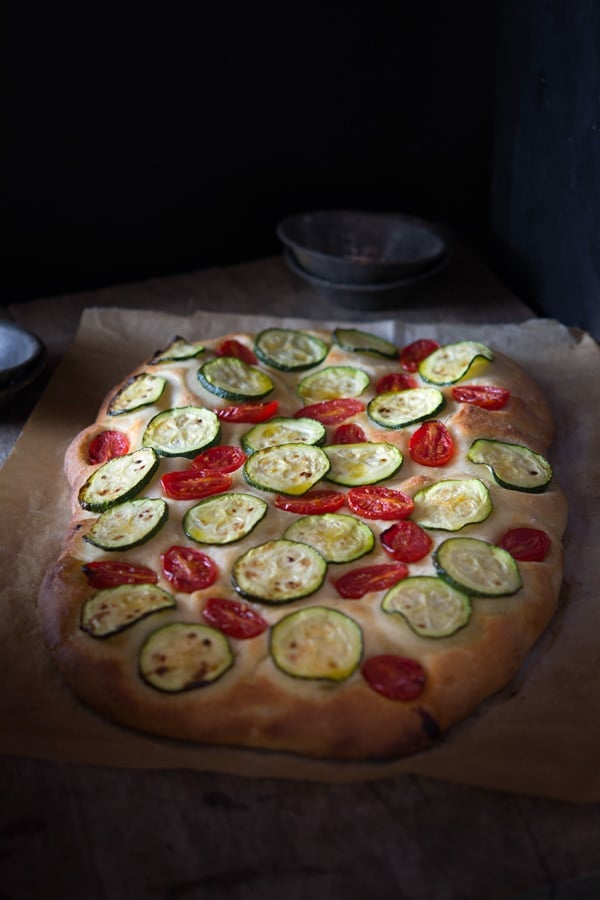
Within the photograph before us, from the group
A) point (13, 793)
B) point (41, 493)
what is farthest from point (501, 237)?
point (13, 793)

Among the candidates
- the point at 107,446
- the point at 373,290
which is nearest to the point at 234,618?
the point at 107,446

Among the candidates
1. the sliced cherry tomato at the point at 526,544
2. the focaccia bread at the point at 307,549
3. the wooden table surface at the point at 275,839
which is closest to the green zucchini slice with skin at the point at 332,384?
the focaccia bread at the point at 307,549

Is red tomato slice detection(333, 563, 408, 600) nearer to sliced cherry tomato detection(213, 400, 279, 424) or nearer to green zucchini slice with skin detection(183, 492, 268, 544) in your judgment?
green zucchini slice with skin detection(183, 492, 268, 544)

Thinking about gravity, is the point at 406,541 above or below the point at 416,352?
above

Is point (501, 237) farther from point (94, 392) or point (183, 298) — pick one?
point (94, 392)

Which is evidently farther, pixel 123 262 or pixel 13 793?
pixel 123 262

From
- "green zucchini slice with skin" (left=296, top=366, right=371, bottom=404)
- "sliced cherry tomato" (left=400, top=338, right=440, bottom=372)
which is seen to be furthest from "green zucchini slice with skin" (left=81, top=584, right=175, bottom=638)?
"sliced cherry tomato" (left=400, top=338, right=440, bottom=372)

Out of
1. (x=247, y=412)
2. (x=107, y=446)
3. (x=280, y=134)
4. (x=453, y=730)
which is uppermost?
(x=280, y=134)

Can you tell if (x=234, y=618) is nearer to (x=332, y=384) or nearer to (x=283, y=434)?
(x=283, y=434)
